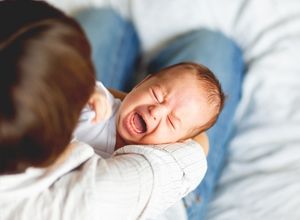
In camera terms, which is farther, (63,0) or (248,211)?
(63,0)

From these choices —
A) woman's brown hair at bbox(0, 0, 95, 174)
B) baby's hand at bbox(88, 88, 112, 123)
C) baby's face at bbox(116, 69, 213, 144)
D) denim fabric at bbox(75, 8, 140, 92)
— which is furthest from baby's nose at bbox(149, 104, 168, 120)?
denim fabric at bbox(75, 8, 140, 92)

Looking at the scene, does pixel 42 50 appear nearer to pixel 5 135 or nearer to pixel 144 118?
pixel 5 135

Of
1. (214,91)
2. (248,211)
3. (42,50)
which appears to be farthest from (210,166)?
(42,50)

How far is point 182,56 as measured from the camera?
4.24 ft

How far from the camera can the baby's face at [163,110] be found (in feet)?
2.76

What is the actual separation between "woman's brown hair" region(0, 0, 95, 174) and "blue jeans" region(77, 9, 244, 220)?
641 millimetres

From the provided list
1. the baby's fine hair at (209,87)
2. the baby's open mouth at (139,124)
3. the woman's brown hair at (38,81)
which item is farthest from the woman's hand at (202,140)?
the woman's brown hair at (38,81)

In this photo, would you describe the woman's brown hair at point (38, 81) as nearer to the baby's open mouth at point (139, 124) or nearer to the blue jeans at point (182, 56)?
the baby's open mouth at point (139, 124)

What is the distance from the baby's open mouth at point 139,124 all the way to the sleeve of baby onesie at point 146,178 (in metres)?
0.09

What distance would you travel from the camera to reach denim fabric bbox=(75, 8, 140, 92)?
1309 millimetres

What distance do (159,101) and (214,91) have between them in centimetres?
11

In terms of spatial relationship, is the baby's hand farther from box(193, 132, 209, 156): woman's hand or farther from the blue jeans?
the blue jeans

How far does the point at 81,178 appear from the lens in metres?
0.57

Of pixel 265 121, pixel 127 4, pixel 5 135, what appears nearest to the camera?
pixel 5 135
